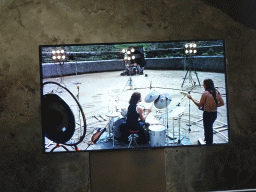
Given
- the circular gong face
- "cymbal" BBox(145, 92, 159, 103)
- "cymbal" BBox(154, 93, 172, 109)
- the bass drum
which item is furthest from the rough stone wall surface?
"cymbal" BBox(145, 92, 159, 103)

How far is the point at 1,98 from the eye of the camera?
132 inches

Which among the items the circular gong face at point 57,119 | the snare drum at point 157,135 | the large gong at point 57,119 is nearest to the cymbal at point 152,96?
the snare drum at point 157,135

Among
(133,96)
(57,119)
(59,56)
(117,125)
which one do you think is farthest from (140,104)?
(59,56)

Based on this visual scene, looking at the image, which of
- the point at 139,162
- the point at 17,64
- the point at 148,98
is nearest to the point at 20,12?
the point at 17,64

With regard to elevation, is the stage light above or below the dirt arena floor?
above

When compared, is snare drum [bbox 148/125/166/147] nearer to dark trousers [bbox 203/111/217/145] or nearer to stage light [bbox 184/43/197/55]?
dark trousers [bbox 203/111/217/145]

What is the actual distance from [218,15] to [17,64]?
3.16 m

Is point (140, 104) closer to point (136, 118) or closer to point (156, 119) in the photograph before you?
point (136, 118)

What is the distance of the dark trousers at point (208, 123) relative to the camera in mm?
3332

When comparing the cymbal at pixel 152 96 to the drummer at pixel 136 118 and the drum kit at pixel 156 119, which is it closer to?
the drum kit at pixel 156 119

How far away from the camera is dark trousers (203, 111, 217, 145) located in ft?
10.9

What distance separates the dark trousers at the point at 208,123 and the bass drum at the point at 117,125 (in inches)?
48.5

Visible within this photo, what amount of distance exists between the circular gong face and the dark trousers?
1.99m

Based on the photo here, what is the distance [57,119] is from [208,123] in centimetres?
228
